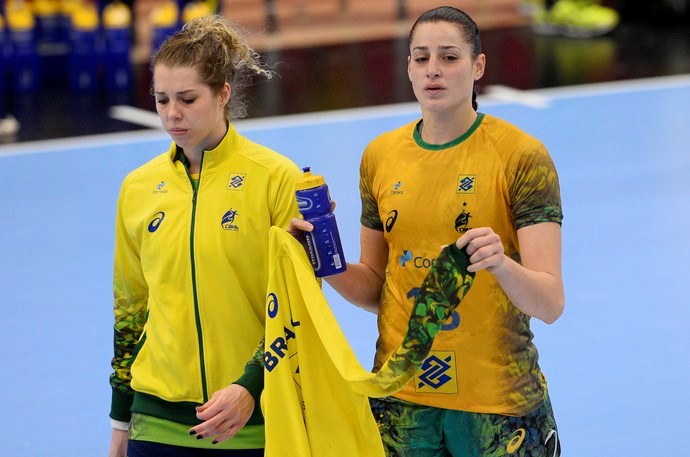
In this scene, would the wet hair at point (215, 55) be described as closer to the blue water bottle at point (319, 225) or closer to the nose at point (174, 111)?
the nose at point (174, 111)

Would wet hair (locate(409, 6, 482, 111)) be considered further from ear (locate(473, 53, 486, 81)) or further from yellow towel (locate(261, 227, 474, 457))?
yellow towel (locate(261, 227, 474, 457))

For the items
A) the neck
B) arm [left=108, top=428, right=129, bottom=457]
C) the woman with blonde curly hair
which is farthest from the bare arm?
arm [left=108, top=428, right=129, bottom=457]

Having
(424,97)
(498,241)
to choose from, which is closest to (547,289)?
(498,241)

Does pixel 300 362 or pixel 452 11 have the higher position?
pixel 452 11

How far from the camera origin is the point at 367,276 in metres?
3.36

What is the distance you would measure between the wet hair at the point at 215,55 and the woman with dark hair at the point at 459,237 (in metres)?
0.48

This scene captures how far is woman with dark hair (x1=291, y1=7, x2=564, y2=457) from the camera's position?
123 inches

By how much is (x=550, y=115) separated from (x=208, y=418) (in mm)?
8078

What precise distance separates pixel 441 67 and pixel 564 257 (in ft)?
14.3

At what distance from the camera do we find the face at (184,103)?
3.19m

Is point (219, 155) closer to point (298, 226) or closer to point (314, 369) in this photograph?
point (298, 226)

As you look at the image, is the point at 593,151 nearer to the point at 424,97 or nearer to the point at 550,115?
the point at 550,115

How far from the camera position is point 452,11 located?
321 cm

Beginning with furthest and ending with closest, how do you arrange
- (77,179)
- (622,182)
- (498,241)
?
(77,179) → (622,182) → (498,241)
